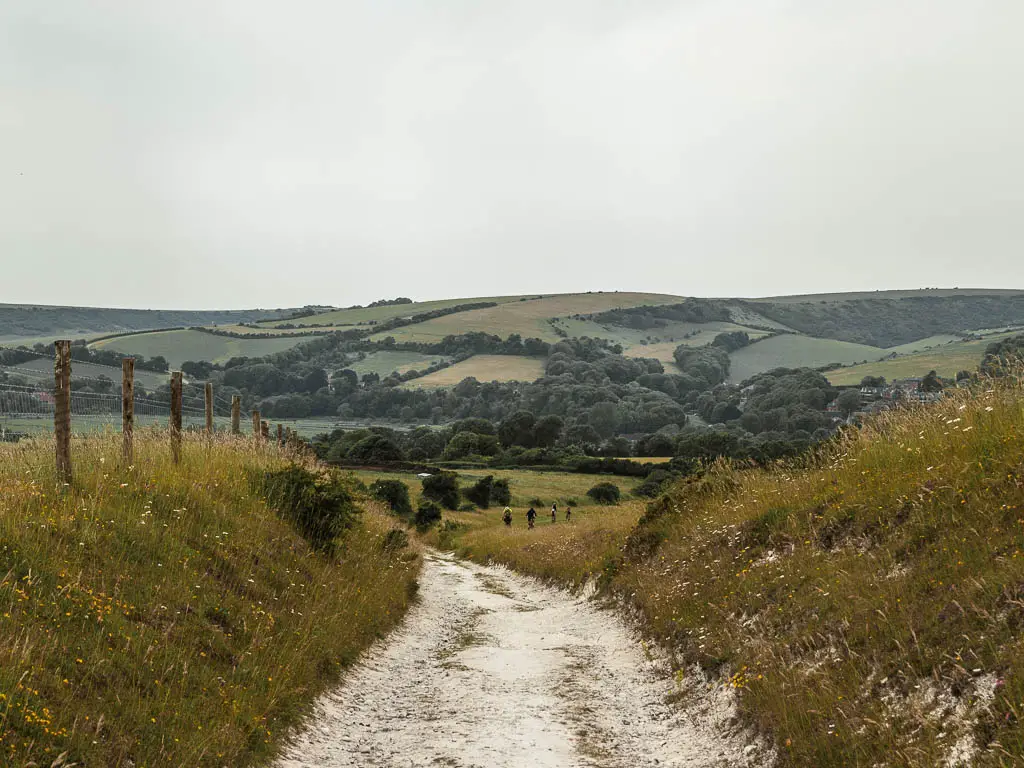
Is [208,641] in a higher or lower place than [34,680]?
lower

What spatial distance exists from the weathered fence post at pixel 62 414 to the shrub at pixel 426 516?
52676 millimetres

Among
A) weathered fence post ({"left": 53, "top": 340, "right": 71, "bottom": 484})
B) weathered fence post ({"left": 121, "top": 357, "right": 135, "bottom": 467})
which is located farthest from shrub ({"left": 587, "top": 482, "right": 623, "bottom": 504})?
weathered fence post ({"left": 53, "top": 340, "right": 71, "bottom": 484})

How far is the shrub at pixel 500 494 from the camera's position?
300 ft

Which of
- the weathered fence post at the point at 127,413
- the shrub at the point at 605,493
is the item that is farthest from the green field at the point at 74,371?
the shrub at the point at 605,493

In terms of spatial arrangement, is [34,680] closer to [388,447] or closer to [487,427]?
[388,447]

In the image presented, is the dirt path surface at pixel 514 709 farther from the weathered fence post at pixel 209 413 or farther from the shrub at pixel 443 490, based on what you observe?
the shrub at pixel 443 490

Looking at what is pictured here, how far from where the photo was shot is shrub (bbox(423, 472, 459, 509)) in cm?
8188

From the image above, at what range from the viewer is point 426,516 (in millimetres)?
67938

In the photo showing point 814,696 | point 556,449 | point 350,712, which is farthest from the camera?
point 556,449

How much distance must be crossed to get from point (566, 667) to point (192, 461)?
9.00 metres

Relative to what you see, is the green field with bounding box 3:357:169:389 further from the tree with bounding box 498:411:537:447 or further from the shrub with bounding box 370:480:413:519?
the tree with bounding box 498:411:537:447

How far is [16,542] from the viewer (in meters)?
9.30

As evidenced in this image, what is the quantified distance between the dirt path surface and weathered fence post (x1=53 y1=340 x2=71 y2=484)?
5.54m

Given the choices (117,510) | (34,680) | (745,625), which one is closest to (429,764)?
(34,680)
